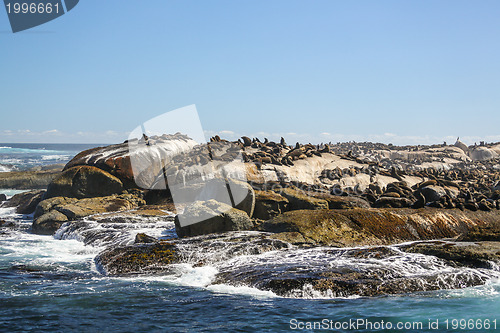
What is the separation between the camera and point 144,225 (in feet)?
49.9

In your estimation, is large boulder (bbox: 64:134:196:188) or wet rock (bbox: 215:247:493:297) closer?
wet rock (bbox: 215:247:493:297)

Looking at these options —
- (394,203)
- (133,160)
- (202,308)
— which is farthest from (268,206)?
(133,160)

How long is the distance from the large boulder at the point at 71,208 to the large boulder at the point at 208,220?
258 inches

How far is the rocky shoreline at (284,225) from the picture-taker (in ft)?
29.1

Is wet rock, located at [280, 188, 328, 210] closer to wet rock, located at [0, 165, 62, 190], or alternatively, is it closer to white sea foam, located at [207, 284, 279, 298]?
white sea foam, located at [207, 284, 279, 298]

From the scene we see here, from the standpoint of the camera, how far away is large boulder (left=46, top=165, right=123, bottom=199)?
20062 millimetres

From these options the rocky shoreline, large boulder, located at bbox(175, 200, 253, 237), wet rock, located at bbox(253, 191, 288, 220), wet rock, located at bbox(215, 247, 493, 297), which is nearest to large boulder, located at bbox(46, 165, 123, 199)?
the rocky shoreline

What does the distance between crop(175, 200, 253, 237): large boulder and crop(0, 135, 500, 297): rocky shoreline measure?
32mm

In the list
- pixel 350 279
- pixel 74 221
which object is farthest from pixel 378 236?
pixel 74 221

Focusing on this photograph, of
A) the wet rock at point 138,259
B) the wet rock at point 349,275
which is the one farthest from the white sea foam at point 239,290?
the wet rock at point 138,259

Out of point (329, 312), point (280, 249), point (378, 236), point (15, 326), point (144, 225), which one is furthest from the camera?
point (144, 225)

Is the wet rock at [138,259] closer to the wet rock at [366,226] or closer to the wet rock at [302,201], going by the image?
the wet rock at [366,226]

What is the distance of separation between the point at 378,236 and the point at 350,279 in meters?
4.27

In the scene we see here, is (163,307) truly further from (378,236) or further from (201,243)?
Result: (378,236)
